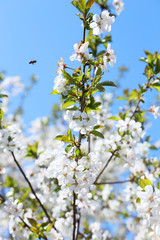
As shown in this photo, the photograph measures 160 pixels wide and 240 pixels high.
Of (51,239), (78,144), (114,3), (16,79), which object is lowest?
(51,239)

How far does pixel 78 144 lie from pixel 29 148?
62.1 inches

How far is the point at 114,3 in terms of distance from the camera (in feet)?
11.0

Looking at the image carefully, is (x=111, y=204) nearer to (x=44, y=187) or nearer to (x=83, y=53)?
(x=44, y=187)

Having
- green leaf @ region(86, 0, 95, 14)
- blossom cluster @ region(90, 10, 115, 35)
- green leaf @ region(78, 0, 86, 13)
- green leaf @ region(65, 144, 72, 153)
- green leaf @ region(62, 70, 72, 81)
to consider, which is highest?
green leaf @ region(86, 0, 95, 14)

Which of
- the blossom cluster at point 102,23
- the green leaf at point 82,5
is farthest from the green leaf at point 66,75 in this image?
the green leaf at point 82,5

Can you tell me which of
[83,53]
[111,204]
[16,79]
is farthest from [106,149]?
[16,79]

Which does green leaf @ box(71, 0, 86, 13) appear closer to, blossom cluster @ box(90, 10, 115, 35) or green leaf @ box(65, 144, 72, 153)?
blossom cluster @ box(90, 10, 115, 35)

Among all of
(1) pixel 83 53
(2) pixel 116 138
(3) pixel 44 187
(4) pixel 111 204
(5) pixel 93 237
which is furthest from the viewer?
(4) pixel 111 204

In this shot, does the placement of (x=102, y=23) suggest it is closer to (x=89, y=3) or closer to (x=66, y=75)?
(x=89, y=3)

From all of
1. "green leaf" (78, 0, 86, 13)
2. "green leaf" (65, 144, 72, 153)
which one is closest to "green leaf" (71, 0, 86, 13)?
"green leaf" (78, 0, 86, 13)

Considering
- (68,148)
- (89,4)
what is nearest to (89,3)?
(89,4)

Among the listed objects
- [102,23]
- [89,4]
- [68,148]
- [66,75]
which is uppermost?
[89,4]

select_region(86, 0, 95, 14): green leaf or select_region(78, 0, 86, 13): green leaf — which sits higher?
select_region(86, 0, 95, 14): green leaf

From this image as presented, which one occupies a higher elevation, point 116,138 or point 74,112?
point 116,138
